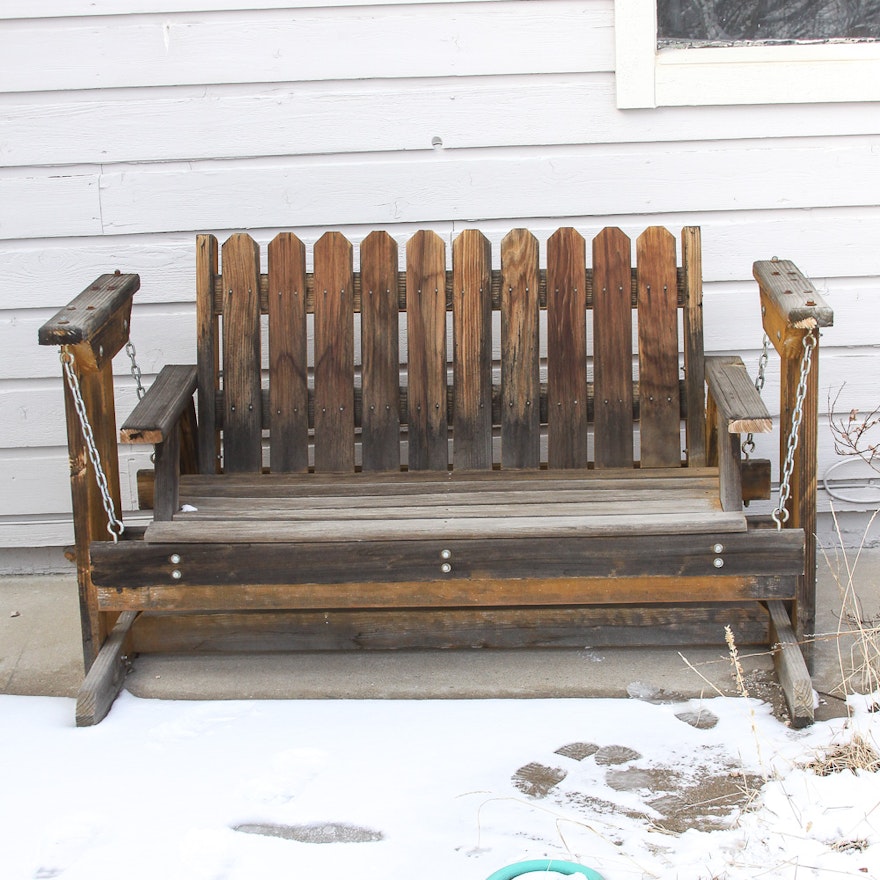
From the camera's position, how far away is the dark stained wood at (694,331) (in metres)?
3.25

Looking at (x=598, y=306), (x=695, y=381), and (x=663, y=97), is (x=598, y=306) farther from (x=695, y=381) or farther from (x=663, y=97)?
(x=663, y=97)

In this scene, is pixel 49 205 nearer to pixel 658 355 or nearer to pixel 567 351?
pixel 567 351

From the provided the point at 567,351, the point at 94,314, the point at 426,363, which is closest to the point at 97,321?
the point at 94,314

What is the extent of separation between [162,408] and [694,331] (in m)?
1.54

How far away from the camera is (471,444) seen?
3314mm

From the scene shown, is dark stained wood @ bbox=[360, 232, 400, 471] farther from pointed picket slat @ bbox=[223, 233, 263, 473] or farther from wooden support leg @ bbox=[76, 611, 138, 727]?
wooden support leg @ bbox=[76, 611, 138, 727]

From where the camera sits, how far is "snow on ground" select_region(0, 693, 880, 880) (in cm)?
215

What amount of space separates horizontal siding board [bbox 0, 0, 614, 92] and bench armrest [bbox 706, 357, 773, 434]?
43.7 inches

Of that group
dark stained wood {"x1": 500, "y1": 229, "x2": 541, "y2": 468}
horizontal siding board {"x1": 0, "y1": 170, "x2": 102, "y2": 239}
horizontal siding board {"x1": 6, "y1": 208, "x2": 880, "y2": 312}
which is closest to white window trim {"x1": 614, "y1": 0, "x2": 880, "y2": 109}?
horizontal siding board {"x1": 6, "y1": 208, "x2": 880, "y2": 312}

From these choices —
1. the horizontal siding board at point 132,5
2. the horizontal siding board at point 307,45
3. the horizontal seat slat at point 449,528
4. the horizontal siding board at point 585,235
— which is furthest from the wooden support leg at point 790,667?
the horizontal siding board at point 132,5

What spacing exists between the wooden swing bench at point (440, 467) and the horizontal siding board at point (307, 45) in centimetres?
66

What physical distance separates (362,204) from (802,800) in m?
2.27

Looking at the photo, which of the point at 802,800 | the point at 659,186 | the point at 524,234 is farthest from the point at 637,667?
the point at 659,186

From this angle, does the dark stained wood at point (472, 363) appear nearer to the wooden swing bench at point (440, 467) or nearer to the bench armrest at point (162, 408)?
the wooden swing bench at point (440, 467)
